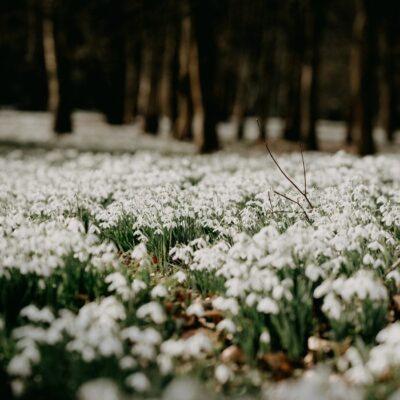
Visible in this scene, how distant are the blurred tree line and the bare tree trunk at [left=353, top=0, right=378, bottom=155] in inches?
0.9

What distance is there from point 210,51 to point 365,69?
3.67 metres

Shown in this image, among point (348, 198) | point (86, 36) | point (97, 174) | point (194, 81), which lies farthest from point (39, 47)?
point (348, 198)

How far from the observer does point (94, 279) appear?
146 inches

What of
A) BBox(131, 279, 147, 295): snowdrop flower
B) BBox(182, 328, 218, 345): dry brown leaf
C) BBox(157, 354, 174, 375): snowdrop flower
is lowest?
BBox(182, 328, 218, 345): dry brown leaf

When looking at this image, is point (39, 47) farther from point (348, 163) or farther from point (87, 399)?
point (87, 399)

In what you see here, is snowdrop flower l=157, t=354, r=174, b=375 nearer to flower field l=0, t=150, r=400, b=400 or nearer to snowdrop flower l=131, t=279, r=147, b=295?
flower field l=0, t=150, r=400, b=400

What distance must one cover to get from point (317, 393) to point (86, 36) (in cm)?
3006

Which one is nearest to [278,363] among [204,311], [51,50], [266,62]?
[204,311]

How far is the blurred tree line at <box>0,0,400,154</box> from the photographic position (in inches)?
522

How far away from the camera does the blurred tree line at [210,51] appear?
1325cm

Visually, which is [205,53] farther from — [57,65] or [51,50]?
[51,50]

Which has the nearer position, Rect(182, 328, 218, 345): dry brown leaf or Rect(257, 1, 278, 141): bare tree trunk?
Rect(182, 328, 218, 345): dry brown leaf

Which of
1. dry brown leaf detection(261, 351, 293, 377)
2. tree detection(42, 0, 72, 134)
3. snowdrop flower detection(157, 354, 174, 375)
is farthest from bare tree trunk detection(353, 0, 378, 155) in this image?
snowdrop flower detection(157, 354, 174, 375)

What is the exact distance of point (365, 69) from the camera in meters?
12.0
